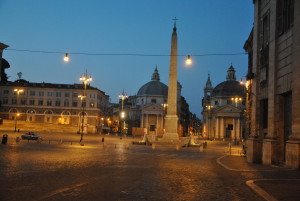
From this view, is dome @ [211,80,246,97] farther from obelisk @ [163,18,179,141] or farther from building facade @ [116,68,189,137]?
obelisk @ [163,18,179,141]

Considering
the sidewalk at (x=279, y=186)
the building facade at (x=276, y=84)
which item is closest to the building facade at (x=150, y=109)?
the building facade at (x=276, y=84)

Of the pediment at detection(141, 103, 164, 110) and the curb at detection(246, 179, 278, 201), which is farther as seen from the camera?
the pediment at detection(141, 103, 164, 110)

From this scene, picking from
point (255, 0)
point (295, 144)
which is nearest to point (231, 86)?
point (255, 0)

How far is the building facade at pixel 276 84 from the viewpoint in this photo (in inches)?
674

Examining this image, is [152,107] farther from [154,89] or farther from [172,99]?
[172,99]

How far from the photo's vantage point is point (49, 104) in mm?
111938

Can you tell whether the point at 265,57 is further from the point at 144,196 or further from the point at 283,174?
the point at 144,196

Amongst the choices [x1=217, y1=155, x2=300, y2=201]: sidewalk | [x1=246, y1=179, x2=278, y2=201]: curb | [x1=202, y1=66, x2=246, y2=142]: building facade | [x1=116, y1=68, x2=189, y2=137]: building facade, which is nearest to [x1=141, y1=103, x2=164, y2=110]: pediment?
[x1=116, y1=68, x2=189, y2=137]: building facade

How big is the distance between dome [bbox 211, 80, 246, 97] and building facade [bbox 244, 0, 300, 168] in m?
95.2

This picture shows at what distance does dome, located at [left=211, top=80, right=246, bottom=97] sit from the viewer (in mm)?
117600

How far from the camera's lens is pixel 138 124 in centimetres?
13138

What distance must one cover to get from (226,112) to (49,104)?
186ft

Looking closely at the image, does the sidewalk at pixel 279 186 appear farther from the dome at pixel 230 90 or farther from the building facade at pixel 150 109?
the dome at pixel 230 90

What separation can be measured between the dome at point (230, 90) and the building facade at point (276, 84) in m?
95.2
